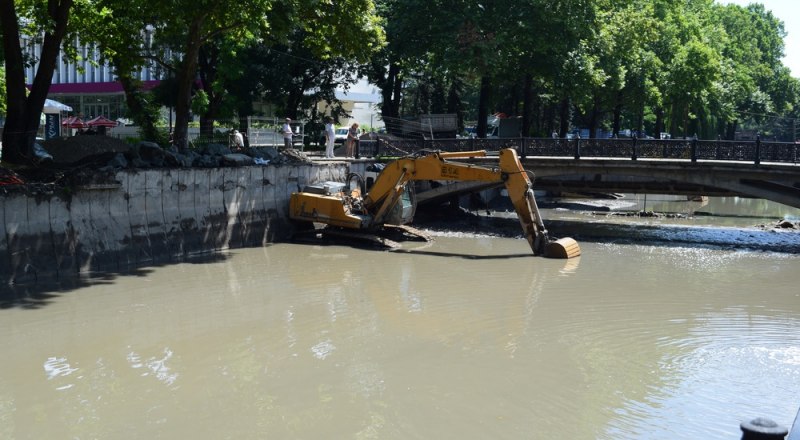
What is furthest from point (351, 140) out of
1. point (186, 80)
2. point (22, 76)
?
point (22, 76)

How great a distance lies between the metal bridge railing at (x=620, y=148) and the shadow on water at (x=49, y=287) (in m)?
12.8

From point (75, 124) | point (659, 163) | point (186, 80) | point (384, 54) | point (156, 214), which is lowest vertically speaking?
point (156, 214)

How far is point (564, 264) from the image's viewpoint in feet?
74.7

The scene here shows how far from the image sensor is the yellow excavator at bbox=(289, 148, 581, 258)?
23.5m

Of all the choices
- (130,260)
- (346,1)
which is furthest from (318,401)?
(346,1)

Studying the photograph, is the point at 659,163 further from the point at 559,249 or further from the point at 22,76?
the point at 22,76

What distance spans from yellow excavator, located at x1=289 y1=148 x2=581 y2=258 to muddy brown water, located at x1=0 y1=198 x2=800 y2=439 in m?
2.10

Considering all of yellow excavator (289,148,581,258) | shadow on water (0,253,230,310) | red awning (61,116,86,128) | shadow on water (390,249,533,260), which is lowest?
shadow on water (0,253,230,310)

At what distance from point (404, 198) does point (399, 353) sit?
11.9m

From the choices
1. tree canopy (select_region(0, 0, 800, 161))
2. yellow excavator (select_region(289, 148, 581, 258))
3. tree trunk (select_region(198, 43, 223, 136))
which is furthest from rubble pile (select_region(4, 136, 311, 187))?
tree trunk (select_region(198, 43, 223, 136))

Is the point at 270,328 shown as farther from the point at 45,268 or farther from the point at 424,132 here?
the point at 424,132

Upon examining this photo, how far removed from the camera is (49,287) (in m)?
17.9

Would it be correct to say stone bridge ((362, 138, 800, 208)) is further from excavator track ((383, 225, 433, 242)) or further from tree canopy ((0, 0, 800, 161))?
tree canopy ((0, 0, 800, 161))

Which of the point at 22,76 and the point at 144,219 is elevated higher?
the point at 22,76
